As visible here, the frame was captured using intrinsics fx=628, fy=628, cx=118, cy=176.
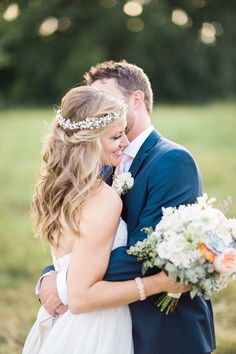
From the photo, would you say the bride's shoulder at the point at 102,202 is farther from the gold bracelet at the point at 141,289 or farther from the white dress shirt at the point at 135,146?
the white dress shirt at the point at 135,146

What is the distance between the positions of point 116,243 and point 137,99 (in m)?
1.13

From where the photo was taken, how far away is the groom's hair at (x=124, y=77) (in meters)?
4.12

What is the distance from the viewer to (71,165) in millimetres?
3256

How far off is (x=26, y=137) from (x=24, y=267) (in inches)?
441

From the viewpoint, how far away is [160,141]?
376 cm

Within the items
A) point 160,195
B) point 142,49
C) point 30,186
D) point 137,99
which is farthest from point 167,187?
point 142,49

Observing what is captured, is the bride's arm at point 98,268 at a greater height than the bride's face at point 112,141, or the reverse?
the bride's face at point 112,141

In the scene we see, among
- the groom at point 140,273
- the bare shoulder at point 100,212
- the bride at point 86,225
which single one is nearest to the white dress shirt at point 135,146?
the groom at point 140,273

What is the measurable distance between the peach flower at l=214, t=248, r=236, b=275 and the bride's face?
82 cm

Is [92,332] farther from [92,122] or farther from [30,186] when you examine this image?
[30,186]

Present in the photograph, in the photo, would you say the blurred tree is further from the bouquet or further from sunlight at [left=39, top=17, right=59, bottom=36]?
the bouquet

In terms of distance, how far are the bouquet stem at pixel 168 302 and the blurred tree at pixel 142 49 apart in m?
30.5

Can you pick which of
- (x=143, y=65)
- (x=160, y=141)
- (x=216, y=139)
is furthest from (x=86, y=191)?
(x=143, y=65)

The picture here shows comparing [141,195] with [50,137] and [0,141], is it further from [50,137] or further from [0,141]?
[0,141]
